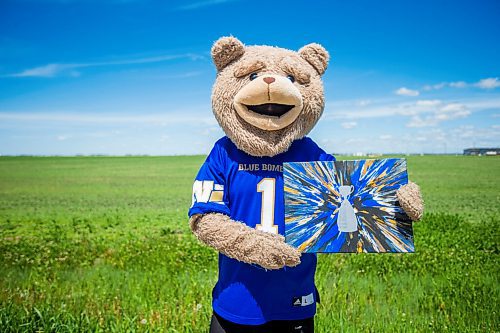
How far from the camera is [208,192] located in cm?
221

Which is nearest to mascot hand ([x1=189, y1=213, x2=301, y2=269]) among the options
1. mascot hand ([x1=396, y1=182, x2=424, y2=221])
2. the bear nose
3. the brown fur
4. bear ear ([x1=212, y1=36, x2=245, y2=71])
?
the brown fur

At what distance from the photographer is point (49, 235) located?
8094 millimetres

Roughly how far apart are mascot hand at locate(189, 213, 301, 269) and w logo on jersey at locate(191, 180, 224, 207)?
0.27ft

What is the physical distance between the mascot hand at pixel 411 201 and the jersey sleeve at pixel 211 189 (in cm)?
89

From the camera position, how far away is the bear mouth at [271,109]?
2.22m

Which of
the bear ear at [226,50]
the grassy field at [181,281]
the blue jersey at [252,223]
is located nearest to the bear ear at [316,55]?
the bear ear at [226,50]

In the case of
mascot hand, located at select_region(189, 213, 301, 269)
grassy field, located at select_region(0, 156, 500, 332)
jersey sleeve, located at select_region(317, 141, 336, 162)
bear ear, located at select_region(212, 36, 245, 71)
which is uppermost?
bear ear, located at select_region(212, 36, 245, 71)

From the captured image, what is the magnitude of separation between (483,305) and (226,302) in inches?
119

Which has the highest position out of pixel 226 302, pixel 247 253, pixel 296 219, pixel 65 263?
pixel 296 219

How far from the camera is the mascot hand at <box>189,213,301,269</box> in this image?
78.6 inches

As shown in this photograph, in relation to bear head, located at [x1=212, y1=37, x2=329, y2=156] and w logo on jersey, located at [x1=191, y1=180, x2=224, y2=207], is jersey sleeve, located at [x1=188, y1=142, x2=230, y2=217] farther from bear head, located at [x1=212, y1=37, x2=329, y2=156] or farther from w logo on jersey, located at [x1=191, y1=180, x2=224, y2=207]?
bear head, located at [x1=212, y1=37, x2=329, y2=156]

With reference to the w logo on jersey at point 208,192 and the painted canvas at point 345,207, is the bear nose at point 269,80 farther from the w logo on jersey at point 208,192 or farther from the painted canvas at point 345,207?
the w logo on jersey at point 208,192

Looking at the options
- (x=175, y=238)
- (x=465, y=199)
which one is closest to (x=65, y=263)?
(x=175, y=238)

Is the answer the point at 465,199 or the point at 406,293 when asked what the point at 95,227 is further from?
the point at 465,199
